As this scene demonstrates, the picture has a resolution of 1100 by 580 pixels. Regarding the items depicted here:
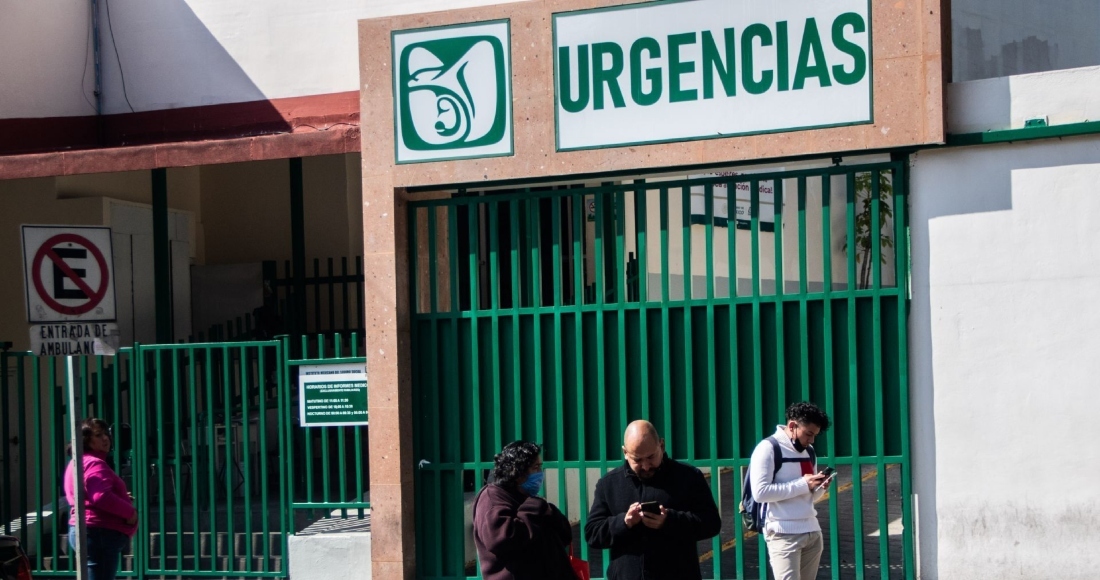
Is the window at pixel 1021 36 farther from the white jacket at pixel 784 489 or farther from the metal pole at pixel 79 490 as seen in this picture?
the metal pole at pixel 79 490

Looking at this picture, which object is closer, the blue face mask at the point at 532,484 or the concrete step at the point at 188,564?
the blue face mask at the point at 532,484

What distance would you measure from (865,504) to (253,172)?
7779 millimetres

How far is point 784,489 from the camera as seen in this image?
22.5 ft

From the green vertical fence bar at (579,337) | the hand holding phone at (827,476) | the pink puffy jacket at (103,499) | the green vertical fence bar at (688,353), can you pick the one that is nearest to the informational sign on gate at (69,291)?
the pink puffy jacket at (103,499)

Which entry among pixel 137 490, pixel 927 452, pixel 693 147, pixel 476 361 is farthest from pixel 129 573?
pixel 927 452

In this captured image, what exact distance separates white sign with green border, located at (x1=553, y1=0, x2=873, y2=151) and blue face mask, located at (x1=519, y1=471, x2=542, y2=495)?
3.12 metres

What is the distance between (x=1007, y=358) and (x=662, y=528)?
315 centimetres

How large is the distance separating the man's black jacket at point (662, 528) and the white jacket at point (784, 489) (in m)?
0.82

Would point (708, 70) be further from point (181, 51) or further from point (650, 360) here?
point (181, 51)

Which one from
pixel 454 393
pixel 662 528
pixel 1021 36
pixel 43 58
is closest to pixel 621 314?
pixel 454 393

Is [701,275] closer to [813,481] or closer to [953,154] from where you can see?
[953,154]

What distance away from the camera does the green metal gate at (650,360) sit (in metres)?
8.34

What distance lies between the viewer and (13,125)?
12.0 metres

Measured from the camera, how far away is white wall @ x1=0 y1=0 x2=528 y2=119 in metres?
Result: 11.7
